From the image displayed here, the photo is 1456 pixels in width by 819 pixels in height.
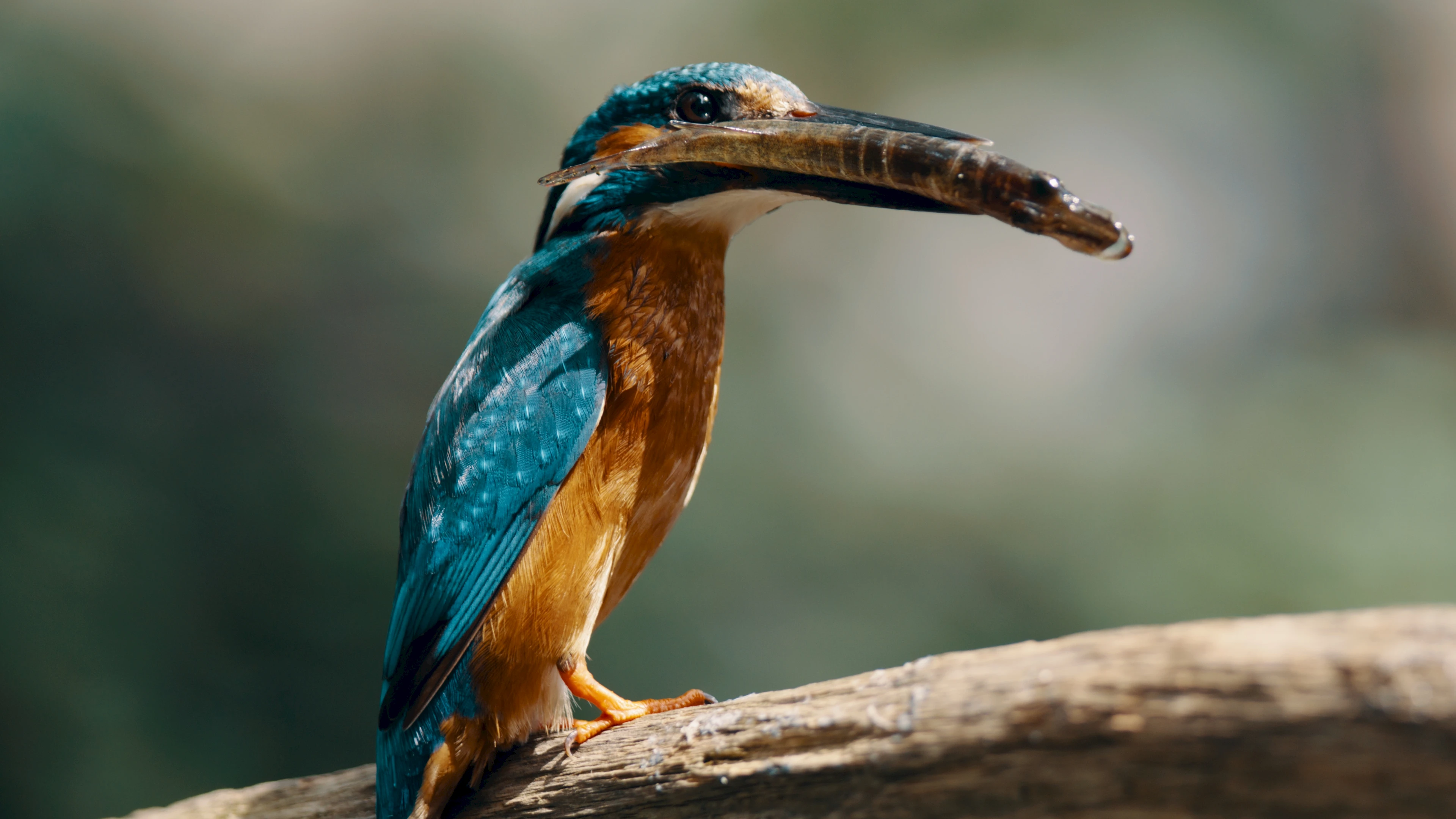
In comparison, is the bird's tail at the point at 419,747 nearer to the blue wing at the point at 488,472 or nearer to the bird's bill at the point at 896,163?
the blue wing at the point at 488,472

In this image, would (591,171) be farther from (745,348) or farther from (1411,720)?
(745,348)

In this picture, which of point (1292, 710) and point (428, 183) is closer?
point (1292, 710)

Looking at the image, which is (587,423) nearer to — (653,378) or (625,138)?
(653,378)

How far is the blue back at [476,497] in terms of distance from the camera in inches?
64.7

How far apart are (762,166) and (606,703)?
97 centimetres

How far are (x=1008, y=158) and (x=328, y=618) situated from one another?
11.3ft

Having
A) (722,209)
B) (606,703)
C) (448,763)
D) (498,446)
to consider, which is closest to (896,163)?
(722,209)

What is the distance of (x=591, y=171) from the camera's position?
170 centimetres

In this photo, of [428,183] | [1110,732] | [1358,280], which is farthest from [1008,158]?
[1358,280]

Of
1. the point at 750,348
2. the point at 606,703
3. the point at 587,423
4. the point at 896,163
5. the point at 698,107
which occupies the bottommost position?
the point at 606,703

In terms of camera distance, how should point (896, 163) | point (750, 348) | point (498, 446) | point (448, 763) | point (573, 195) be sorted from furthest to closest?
point (750, 348) → point (573, 195) → point (498, 446) → point (448, 763) → point (896, 163)

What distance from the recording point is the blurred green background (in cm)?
385

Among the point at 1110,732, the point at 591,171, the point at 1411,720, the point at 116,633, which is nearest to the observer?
the point at 1411,720

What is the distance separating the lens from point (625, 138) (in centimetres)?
189
